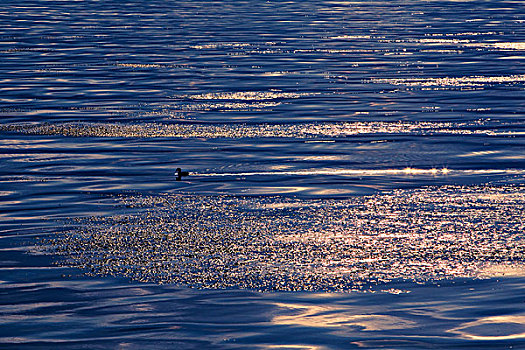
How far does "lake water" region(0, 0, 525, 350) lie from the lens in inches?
255

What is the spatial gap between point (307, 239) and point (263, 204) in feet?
4.41

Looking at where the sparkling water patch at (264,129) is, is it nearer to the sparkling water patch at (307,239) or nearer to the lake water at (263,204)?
the lake water at (263,204)

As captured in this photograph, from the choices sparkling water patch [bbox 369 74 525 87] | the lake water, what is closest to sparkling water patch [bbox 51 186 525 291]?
the lake water

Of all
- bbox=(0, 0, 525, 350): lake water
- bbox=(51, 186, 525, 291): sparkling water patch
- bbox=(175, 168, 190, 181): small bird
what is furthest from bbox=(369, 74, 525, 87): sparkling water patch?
bbox=(51, 186, 525, 291): sparkling water patch

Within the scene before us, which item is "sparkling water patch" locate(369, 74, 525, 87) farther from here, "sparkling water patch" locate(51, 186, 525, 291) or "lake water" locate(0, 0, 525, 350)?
"sparkling water patch" locate(51, 186, 525, 291)

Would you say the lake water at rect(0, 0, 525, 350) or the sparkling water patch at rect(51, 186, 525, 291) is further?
the sparkling water patch at rect(51, 186, 525, 291)

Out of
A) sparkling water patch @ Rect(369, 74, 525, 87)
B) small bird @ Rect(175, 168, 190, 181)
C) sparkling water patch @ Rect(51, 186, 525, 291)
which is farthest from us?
sparkling water patch @ Rect(369, 74, 525, 87)

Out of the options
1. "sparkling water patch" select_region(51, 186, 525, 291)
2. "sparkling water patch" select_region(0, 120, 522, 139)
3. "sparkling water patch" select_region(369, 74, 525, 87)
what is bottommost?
"sparkling water patch" select_region(51, 186, 525, 291)

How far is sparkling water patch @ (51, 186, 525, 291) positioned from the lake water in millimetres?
27

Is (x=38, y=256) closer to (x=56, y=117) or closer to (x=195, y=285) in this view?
(x=195, y=285)

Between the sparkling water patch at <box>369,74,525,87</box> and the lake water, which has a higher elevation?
the sparkling water patch at <box>369,74,525,87</box>

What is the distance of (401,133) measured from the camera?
13.2 meters

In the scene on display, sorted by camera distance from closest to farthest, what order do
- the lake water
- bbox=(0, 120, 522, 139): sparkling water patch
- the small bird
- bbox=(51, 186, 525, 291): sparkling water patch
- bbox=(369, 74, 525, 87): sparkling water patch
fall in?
the lake water, bbox=(51, 186, 525, 291): sparkling water patch, the small bird, bbox=(0, 120, 522, 139): sparkling water patch, bbox=(369, 74, 525, 87): sparkling water patch

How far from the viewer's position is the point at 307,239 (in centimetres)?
834
